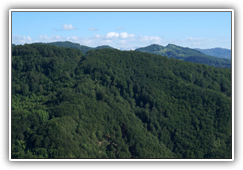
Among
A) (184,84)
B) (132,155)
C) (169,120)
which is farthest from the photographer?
(184,84)

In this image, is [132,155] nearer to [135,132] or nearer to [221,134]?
[135,132]

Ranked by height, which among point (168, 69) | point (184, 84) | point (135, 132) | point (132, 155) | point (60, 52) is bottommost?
point (132, 155)

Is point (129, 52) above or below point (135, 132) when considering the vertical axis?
above

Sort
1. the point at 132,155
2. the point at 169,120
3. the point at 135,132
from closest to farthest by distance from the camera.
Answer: the point at 132,155 < the point at 135,132 < the point at 169,120

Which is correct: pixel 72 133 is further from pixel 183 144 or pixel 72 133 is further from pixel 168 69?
pixel 168 69

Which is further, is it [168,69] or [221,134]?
[168,69]

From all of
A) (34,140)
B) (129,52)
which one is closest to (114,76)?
(129,52)
